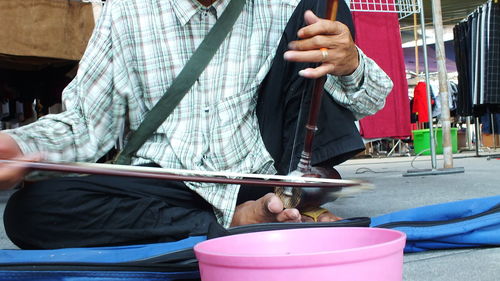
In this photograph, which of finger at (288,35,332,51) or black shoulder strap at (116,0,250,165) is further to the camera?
black shoulder strap at (116,0,250,165)

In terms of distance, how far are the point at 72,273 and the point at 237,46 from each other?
51 cm

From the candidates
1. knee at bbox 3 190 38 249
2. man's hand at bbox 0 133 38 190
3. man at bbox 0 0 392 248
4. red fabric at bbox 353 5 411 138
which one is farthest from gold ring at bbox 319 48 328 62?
red fabric at bbox 353 5 411 138

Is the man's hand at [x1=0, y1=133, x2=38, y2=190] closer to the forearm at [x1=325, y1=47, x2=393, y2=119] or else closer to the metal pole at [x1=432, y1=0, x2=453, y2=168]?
the forearm at [x1=325, y1=47, x2=393, y2=119]

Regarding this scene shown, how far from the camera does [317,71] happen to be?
616 mm

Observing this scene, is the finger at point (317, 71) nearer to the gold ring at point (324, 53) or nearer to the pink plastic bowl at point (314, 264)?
the gold ring at point (324, 53)

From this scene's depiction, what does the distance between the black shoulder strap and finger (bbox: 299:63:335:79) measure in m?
0.28

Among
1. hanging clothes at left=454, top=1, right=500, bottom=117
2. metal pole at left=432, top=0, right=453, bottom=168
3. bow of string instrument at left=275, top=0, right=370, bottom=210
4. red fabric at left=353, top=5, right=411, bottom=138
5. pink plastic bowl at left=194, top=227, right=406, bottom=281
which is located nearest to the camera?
pink plastic bowl at left=194, top=227, right=406, bottom=281

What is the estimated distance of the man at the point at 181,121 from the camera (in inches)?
30.8

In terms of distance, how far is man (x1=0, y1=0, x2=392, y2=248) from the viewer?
2.57 feet

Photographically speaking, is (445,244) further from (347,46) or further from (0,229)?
(0,229)

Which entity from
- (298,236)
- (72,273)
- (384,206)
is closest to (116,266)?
(72,273)

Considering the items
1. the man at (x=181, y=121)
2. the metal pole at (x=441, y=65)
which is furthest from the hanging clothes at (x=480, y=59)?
the man at (x=181, y=121)

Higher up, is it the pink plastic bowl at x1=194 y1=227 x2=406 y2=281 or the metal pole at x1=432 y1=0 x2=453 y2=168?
the metal pole at x1=432 y1=0 x2=453 y2=168

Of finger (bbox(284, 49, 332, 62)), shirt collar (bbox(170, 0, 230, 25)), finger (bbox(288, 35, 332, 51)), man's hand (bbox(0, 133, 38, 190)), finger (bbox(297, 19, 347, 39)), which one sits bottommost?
man's hand (bbox(0, 133, 38, 190))
